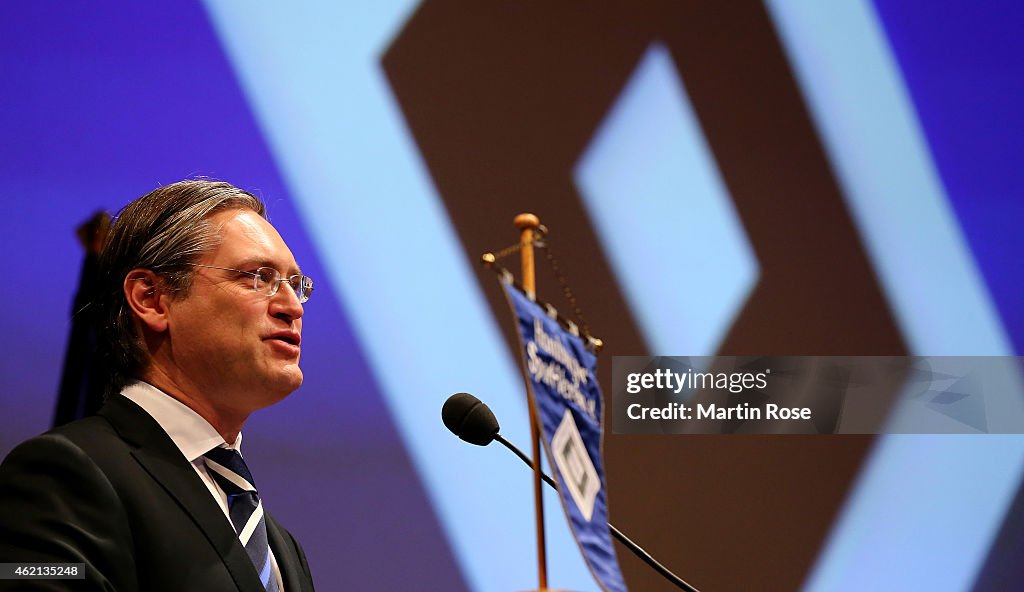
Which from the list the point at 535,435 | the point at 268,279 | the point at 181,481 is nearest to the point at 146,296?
the point at 268,279

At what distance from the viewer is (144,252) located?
190cm

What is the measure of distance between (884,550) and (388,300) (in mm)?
1581

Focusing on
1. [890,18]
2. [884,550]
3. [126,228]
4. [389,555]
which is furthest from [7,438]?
[890,18]

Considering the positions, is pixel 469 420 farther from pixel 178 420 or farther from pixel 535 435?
pixel 178 420

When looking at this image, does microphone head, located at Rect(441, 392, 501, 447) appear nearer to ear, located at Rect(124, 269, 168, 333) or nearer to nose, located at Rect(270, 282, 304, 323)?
nose, located at Rect(270, 282, 304, 323)

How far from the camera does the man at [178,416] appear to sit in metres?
1.53

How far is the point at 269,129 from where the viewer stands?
3.15m

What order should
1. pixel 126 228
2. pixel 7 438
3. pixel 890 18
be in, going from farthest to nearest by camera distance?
pixel 890 18 < pixel 7 438 < pixel 126 228

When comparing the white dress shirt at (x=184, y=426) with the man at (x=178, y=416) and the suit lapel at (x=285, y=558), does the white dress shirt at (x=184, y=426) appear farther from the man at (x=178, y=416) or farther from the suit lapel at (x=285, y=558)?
the suit lapel at (x=285, y=558)

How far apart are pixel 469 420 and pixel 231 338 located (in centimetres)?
45

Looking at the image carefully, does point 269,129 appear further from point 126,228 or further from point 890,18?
point 890,18

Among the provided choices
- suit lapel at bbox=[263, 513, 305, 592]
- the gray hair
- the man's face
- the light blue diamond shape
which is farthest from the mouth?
the light blue diamond shape

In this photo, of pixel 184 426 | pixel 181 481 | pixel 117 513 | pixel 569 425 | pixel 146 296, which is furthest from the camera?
pixel 146 296

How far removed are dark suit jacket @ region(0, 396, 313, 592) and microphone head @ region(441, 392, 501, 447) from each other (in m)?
0.37
